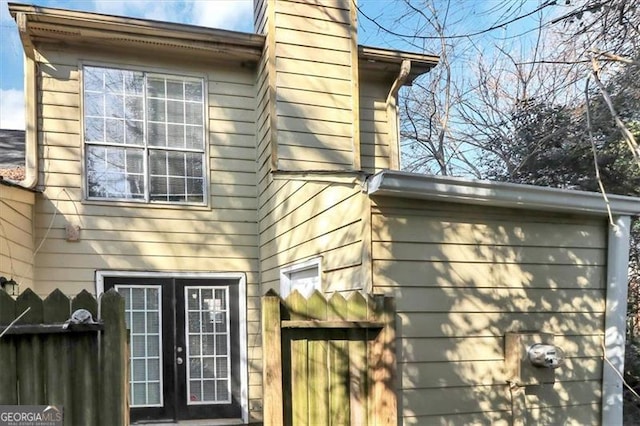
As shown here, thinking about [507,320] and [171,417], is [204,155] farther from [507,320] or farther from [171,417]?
[507,320]

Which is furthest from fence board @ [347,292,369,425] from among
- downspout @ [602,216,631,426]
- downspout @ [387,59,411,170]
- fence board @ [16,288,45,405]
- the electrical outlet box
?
downspout @ [387,59,411,170]

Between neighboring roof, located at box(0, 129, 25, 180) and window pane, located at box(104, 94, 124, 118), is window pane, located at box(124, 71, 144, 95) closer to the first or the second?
window pane, located at box(104, 94, 124, 118)

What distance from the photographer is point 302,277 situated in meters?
4.57

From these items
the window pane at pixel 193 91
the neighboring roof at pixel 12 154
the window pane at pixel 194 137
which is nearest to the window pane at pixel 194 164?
the window pane at pixel 194 137

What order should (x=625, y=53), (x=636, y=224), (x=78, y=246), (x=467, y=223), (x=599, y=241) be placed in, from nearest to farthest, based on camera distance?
(x=467, y=223) → (x=599, y=241) → (x=625, y=53) → (x=78, y=246) → (x=636, y=224)

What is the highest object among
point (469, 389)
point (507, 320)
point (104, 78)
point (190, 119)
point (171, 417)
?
point (104, 78)

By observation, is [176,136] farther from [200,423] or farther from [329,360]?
[329,360]

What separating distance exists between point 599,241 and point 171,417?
189 inches

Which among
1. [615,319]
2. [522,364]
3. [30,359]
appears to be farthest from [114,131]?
[615,319]

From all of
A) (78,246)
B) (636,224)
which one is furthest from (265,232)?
(636,224)

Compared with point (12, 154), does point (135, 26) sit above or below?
above

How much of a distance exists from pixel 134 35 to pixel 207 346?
372 cm

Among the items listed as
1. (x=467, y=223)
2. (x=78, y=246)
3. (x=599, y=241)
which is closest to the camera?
(x=467, y=223)

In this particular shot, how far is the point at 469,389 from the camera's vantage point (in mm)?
2947
